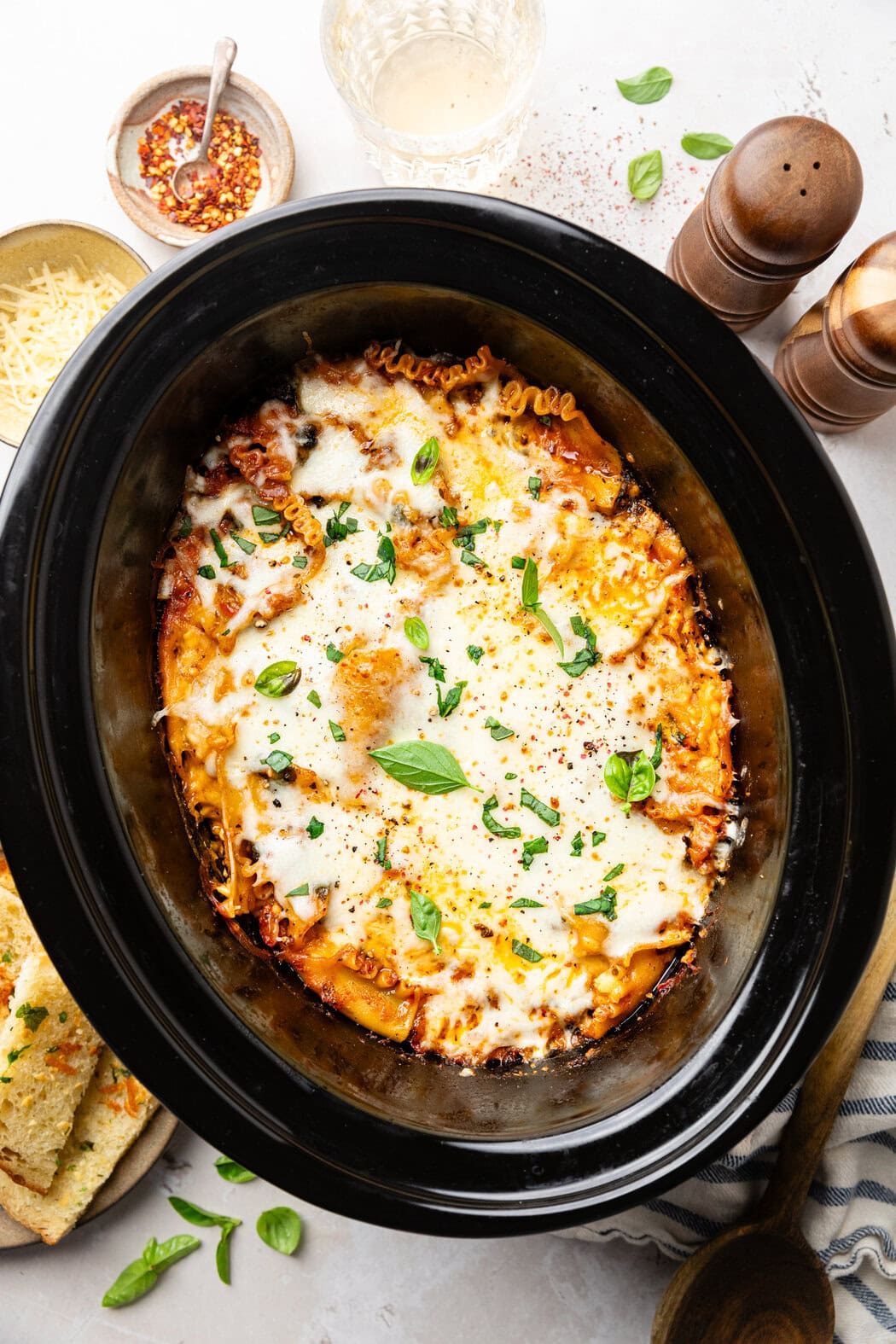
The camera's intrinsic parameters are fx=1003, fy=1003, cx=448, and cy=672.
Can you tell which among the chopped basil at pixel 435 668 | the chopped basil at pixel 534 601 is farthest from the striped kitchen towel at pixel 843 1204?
the chopped basil at pixel 435 668

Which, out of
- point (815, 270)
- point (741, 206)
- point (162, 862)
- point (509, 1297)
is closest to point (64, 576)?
point (162, 862)

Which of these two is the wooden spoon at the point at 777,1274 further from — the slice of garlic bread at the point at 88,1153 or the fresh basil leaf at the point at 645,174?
the fresh basil leaf at the point at 645,174

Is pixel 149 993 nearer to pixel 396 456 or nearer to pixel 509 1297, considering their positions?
pixel 396 456

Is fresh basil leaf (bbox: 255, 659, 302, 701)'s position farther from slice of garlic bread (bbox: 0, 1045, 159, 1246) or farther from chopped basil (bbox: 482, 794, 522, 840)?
slice of garlic bread (bbox: 0, 1045, 159, 1246)

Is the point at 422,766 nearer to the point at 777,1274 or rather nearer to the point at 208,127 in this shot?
the point at 777,1274

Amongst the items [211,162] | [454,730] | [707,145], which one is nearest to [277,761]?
[454,730]

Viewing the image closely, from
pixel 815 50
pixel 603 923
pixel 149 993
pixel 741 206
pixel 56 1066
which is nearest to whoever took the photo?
pixel 149 993
